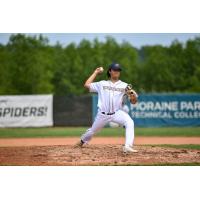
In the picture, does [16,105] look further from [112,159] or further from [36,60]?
[112,159]

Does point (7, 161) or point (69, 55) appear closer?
point (7, 161)

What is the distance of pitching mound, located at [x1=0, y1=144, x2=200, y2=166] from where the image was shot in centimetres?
893

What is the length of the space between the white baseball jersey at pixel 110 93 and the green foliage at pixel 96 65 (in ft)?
29.3

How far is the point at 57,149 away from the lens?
10031 mm

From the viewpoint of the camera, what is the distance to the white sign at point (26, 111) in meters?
18.0

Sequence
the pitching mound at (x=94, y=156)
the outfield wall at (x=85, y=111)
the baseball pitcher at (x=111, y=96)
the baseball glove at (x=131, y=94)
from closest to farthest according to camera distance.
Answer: the pitching mound at (x=94, y=156) < the baseball glove at (x=131, y=94) < the baseball pitcher at (x=111, y=96) < the outfield wall at (x=85, y=111)

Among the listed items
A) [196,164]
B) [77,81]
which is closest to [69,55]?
[77,81]

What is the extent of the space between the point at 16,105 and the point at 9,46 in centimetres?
243

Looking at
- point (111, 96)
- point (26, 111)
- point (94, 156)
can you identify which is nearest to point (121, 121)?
point (111, 96)

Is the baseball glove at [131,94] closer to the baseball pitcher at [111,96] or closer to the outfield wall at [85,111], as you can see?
the baseball pitcher at [111,96]

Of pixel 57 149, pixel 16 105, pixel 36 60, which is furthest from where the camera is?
pixel 36 60

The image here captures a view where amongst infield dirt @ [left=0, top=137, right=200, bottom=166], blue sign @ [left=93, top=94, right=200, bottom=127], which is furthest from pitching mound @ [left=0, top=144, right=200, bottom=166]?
blue sign @ [left=93, top=94, right=200, bottom=127]

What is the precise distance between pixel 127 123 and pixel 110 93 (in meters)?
0.67

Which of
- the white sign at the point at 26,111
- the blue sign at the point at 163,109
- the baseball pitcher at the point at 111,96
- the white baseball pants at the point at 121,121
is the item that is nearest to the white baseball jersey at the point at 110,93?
the baseball pitcher at the point at 111,96
